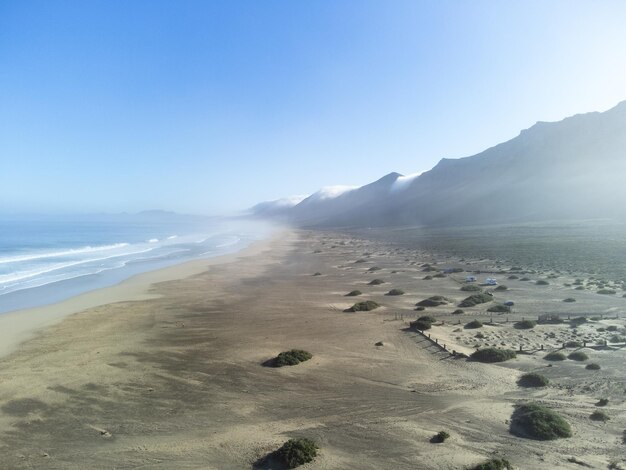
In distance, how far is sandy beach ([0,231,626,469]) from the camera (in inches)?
544

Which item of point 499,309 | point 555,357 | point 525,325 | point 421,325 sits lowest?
point 499,309

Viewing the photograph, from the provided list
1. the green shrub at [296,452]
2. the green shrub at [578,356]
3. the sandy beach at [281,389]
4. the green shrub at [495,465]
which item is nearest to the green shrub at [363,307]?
the sandy beach at [281,389]

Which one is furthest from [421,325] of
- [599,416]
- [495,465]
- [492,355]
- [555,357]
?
[495,465]

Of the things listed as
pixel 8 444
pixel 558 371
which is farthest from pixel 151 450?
pixel 558 371

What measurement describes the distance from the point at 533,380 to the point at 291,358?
11.5 metres

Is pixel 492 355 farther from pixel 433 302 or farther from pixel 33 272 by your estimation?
pixel 33 272

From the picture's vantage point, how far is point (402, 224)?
7771 inches

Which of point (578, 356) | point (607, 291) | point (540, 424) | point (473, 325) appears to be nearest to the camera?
point (540, 424)

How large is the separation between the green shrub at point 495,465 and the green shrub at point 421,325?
15418 mm

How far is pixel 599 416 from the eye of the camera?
603 inches

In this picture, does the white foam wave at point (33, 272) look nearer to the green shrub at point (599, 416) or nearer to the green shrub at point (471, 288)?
the green shrub at point (471, 288)

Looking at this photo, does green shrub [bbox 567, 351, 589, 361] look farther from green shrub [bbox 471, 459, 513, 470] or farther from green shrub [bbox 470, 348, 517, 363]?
green shrub [bbox 471, 459, 513, 470]

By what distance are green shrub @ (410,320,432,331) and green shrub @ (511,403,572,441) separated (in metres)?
12.4

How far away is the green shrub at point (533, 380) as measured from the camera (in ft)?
60.8
